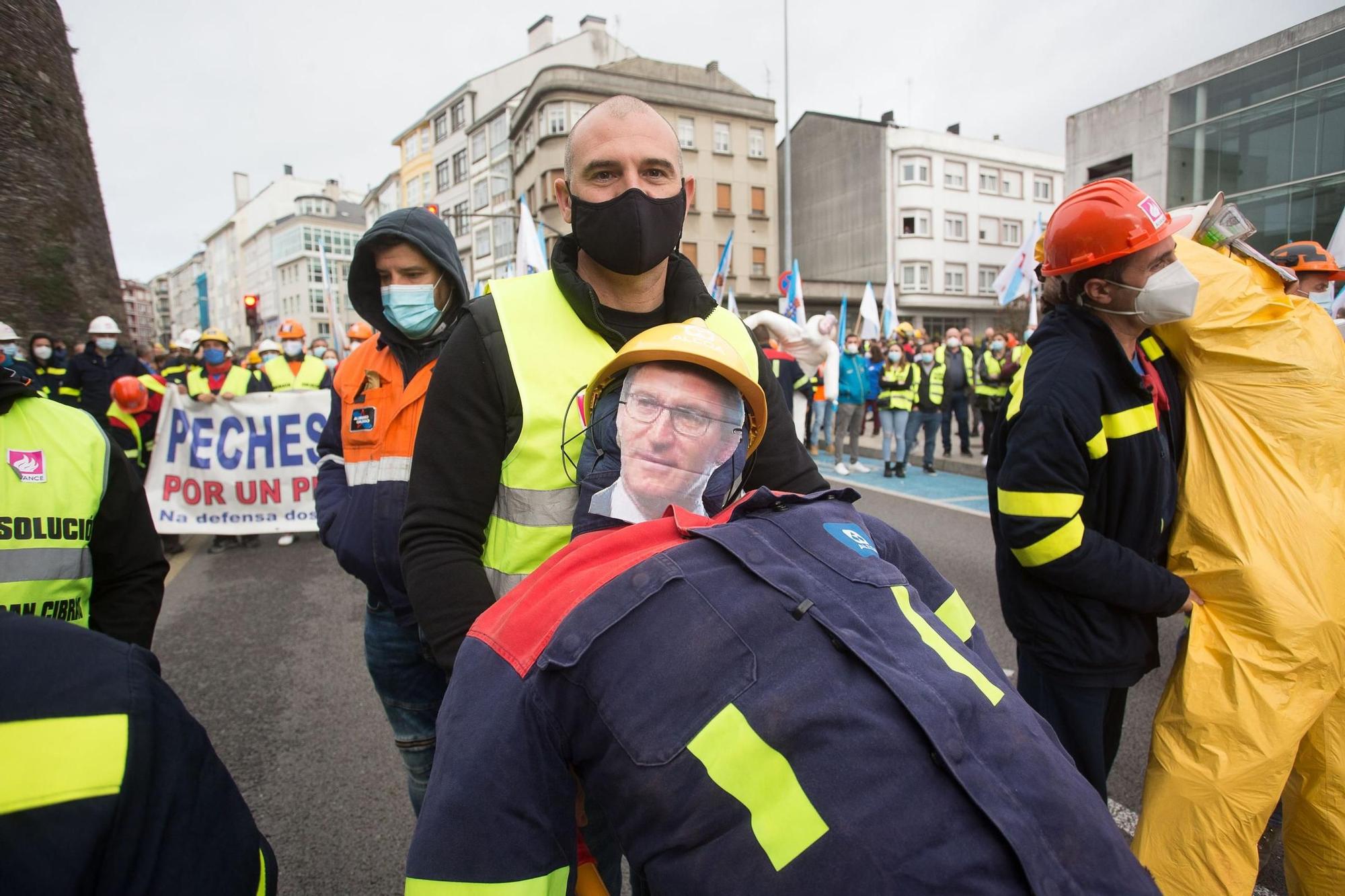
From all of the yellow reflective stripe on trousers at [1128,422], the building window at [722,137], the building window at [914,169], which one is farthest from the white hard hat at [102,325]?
the building window at [914,169]

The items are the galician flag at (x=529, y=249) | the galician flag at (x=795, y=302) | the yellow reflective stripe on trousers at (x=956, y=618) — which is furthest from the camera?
the galician flag at (x=795, y=302)

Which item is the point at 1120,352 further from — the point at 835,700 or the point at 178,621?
the point at 178,621

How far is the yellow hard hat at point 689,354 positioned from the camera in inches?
50.8

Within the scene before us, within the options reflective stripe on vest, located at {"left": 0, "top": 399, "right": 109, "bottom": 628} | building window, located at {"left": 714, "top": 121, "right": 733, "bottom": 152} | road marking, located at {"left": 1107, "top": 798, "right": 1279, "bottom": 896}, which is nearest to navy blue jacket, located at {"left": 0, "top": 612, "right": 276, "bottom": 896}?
reflective stripe on vest, located at {"left": 0, "top": 399, "right": 109, "bottom": 628}

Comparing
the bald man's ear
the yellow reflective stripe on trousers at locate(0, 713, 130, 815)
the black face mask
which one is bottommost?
the yellow reflective stripe on trousers at locate(0, 713, 130, 815)

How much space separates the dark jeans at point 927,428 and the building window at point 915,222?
3278cm

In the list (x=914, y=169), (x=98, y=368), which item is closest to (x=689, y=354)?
(x=98, y=368)

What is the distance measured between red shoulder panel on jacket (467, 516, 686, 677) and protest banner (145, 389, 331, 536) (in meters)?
7.47

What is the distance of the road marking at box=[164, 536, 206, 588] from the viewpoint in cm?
693

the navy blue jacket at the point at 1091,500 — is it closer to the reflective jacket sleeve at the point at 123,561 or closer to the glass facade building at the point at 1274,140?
the reflective jacket sleeve at the point at 123,561

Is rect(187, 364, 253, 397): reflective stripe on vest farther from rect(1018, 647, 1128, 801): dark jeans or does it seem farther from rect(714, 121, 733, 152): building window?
rect(714, 121, 733, 152): building window

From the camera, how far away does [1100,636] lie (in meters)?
2.09

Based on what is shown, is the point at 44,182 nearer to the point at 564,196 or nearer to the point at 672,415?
the point at 564,196

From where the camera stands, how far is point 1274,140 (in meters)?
16.3
